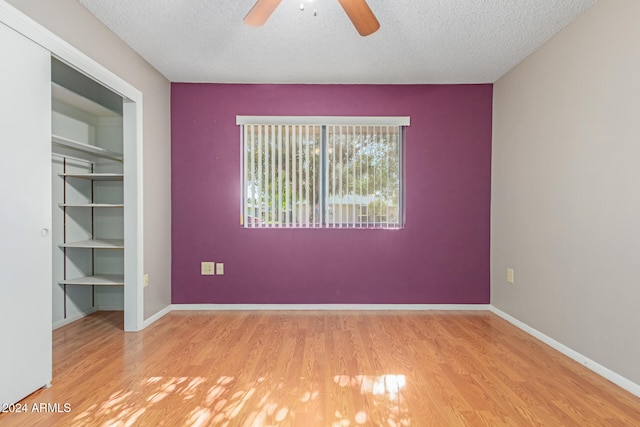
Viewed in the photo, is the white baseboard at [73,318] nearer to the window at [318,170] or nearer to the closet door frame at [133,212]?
the closet door frame at [133,212]

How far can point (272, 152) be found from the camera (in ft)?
11.6

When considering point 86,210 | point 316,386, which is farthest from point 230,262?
point 316,386

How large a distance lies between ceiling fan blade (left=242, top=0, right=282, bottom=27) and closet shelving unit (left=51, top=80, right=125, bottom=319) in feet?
6.17

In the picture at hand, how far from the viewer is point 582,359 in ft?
7.50

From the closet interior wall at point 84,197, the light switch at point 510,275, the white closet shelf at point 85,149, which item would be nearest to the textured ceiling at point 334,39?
the closet interior wall at point 84,197

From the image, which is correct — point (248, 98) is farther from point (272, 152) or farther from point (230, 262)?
point (230, 262)

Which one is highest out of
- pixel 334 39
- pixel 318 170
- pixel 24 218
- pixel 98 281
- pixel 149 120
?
pixel 334 39

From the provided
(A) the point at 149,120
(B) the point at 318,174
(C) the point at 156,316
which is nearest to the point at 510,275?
(B) the point at 318,174

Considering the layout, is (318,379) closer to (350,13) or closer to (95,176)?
(350,13)

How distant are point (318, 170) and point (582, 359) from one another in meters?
2.62

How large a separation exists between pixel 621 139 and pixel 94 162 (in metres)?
4.36

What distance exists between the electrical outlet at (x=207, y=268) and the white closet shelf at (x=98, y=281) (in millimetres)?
726

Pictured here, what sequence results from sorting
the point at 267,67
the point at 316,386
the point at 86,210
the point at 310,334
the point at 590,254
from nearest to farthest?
1. the point at 316,386
2. the point at 590,254
3. the point at 310,334
4. the point at 267,67
5. the point at 86,210

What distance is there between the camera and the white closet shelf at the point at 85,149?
106 inches
